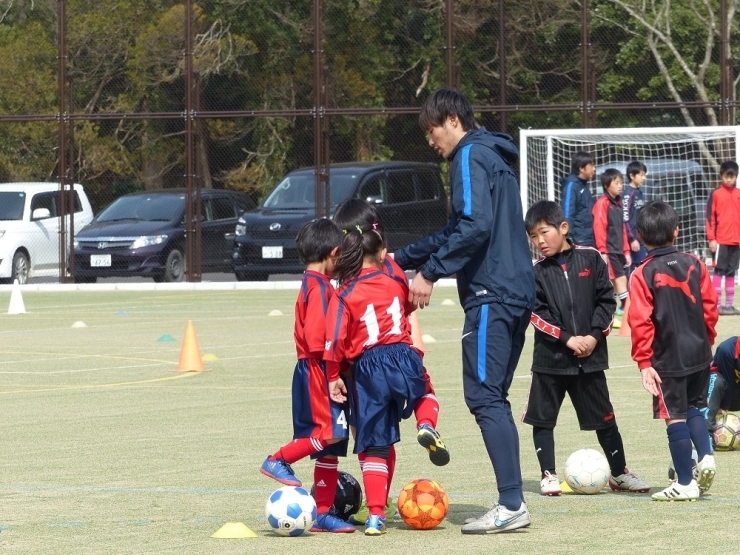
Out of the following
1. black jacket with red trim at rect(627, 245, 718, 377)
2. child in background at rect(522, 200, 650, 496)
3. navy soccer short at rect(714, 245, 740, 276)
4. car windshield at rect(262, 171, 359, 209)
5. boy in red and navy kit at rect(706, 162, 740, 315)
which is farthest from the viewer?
car windshield at rect(262, 171, 359, 209)

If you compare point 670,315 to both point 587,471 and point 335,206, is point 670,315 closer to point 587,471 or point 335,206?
point 587,471

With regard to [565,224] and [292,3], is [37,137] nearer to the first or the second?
[292,3]

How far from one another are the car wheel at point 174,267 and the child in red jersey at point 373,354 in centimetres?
2227

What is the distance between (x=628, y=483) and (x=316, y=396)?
179 centimetres

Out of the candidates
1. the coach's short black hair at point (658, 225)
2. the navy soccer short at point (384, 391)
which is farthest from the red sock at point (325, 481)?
the coach's short black hair at point (658, 225)

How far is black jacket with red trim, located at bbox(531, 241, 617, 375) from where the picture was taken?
7875 mm

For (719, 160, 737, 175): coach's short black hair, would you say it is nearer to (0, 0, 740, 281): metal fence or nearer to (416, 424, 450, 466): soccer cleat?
(0, 0, 740, 281): metal fence

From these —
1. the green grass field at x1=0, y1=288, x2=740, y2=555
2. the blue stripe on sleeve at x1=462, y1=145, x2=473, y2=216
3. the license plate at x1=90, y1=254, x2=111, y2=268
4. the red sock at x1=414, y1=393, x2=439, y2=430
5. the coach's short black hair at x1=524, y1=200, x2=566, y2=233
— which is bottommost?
the green grass field at x1=0, y1=288, x2=740, y2=555

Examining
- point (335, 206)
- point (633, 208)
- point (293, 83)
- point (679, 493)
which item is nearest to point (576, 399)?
point (679, 493)

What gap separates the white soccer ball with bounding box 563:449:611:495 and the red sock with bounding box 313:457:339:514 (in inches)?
50.9

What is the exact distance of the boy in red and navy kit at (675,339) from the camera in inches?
291

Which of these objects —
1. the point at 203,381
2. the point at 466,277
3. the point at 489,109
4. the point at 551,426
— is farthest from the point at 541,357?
the point at 489,109

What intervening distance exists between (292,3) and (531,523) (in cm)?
2649

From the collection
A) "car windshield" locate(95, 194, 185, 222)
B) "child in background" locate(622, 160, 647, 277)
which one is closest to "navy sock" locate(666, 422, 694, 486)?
"child in background" locate(622, 160, 647, 277)
